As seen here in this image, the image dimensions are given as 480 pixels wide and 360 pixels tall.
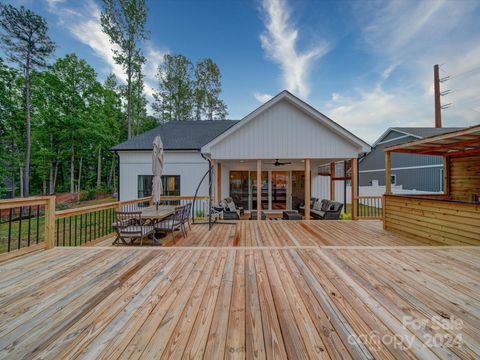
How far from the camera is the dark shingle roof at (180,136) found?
10.0m

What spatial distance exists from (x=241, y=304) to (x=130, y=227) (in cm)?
355

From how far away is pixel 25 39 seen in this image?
36.9 ft

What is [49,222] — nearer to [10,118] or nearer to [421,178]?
[10,118]

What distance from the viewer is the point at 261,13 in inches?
374

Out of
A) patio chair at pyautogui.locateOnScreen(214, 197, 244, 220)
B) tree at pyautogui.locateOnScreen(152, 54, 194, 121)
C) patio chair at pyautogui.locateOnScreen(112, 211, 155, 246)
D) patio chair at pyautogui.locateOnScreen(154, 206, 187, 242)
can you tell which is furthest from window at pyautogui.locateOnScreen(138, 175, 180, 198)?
tree at pyautogui.locateOnScreen(152, 54, 194, 121)

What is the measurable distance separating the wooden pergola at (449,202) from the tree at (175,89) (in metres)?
17.1

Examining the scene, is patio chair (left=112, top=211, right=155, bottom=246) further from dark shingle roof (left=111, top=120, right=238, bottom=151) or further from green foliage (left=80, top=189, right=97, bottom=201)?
green foliage (left=80, top=189, right=97, bottom=201)

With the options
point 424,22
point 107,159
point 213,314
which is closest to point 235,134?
point 213,314

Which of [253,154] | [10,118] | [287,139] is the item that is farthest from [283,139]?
[10,118]

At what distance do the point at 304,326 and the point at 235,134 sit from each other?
256 inches

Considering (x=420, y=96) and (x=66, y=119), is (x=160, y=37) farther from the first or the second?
(x=420, y=96)

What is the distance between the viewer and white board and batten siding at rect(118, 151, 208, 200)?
980cm

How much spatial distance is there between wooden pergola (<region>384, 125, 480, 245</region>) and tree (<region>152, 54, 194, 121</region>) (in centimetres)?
1707

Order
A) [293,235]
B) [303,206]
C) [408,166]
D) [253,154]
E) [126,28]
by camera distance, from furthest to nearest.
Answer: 1. [408,166]
2. [126,28]
3. [303,206]
4. [253,154]
5. [293,235]
